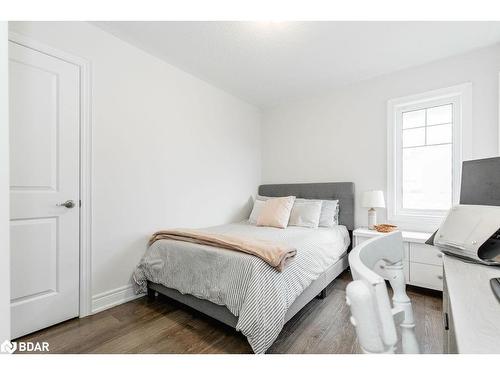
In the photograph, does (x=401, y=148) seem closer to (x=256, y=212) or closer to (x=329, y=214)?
(x=329, y=214)

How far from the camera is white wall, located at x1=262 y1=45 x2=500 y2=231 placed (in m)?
2.34

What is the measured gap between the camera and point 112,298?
7.06 ft

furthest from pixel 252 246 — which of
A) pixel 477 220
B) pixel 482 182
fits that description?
pixel 482 182

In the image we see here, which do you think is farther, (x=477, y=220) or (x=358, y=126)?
(x=358, y=126)

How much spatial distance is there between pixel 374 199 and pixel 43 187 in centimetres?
317

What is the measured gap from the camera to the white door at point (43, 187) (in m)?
1.67

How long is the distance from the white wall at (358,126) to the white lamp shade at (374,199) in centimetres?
23

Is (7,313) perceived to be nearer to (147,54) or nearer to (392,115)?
(147,54)

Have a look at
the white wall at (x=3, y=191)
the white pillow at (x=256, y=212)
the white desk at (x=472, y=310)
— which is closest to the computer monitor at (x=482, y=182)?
the white desk at (x=472, y=310)

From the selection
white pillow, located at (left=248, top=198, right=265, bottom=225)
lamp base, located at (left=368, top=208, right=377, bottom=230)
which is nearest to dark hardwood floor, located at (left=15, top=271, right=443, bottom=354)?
lamp base, located at (left=368, top=208, right=377, bottom=230)

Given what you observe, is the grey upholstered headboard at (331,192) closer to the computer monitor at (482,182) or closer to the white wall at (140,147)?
the white wall at (140,147)

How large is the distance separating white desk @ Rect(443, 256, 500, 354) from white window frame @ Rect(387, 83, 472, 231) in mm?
2018
